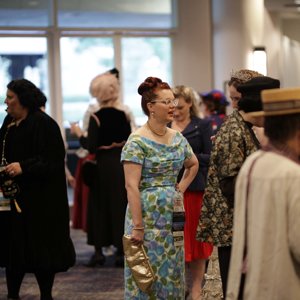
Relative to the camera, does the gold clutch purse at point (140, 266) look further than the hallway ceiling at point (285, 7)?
No

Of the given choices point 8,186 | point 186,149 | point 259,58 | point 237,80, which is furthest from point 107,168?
point 259,58

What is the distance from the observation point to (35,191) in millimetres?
6047

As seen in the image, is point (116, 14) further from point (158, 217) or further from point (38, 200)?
point (158, 217)

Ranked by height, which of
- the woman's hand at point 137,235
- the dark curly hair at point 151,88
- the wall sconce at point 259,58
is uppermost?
the wall sconce at point 259,58

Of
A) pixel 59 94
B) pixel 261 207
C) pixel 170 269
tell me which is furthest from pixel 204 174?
pixel 59 94

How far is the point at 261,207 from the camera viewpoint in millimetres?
2939

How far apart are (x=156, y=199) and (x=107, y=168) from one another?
3310 mm

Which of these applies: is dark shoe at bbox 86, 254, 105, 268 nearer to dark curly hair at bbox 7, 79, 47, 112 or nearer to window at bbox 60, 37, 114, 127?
dark curly hair at bbox 7, 79, 47, 112

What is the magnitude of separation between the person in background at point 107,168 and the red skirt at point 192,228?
180cm

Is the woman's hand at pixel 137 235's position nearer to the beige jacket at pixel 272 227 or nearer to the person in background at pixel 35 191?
the person in background at pixel 35 191

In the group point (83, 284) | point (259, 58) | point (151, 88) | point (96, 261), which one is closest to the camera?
point (151, 88)

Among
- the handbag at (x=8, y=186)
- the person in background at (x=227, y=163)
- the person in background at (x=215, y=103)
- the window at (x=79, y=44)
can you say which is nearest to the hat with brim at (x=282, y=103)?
the person in background at (x=227, y=163)

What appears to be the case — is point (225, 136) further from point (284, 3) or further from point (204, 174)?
point (284, 3)

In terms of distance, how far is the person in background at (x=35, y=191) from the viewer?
6.03m
